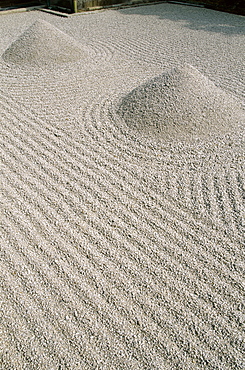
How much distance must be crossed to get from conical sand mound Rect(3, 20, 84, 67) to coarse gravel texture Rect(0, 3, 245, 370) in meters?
0.66

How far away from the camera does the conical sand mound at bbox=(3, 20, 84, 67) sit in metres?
6.31

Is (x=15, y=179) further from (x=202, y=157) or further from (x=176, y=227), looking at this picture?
(x=202, y=157)

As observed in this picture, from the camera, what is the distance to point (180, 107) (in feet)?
13.5

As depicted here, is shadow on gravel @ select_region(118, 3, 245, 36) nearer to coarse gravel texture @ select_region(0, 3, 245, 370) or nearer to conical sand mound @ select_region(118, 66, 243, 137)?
coarse gravel texture @ select_region(0, 3, 245, 370)

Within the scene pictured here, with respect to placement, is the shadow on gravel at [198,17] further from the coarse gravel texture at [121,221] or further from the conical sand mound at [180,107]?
the conical sand mound at [180,107]

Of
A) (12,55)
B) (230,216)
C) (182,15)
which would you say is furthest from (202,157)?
(182,15)

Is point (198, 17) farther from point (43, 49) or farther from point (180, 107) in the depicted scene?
point (180, 107)

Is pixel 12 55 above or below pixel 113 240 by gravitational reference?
above

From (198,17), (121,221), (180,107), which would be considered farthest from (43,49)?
(198,17)

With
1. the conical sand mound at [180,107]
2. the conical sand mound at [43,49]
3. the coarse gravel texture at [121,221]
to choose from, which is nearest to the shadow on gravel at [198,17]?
the coarse gravel texture at [121,221]

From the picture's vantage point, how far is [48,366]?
198 centimetres

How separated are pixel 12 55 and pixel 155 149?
4.32 metres

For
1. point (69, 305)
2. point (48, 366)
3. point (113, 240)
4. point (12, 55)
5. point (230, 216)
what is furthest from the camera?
point (12, 55)

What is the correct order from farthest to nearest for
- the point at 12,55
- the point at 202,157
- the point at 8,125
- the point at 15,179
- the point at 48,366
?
the point at 12,55
the point at 8,125
the point at 202,157
the point at 15,179
the point at 48,366
